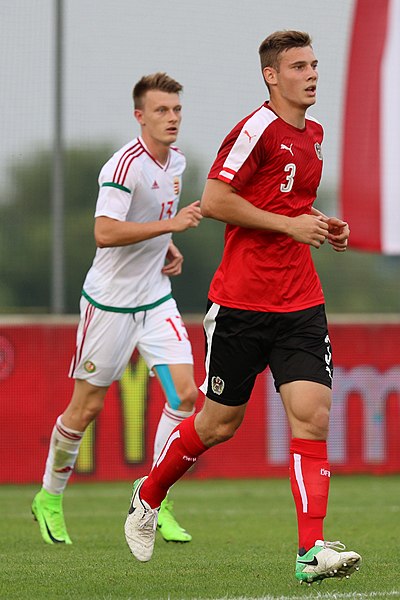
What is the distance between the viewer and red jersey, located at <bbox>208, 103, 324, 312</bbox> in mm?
5703

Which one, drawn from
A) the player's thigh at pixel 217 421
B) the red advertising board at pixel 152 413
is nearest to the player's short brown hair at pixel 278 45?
the player's thigh at pixel 217 421

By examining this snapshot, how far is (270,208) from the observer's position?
19.0ft

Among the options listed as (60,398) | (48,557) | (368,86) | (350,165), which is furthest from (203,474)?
(48,557)

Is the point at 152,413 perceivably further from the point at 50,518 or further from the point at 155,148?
the point at 155,148

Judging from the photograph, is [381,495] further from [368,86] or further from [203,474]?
[368,86]

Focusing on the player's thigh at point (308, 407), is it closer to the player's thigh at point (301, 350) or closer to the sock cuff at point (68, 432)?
the player's thigh at point (301, 350)

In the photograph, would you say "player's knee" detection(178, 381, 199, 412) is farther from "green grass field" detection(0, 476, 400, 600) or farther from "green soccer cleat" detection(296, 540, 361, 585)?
"green soccer cleat" detection(296, 540, 361, 585)

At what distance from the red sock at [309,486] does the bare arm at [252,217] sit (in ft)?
2.80

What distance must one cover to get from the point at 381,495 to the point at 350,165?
151 inches

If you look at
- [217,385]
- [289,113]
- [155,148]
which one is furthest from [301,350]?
[155,148]

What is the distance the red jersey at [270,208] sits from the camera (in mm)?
5703

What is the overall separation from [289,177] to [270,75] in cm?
47

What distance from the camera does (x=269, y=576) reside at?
230 inches

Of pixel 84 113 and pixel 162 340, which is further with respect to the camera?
pixel 84 113
